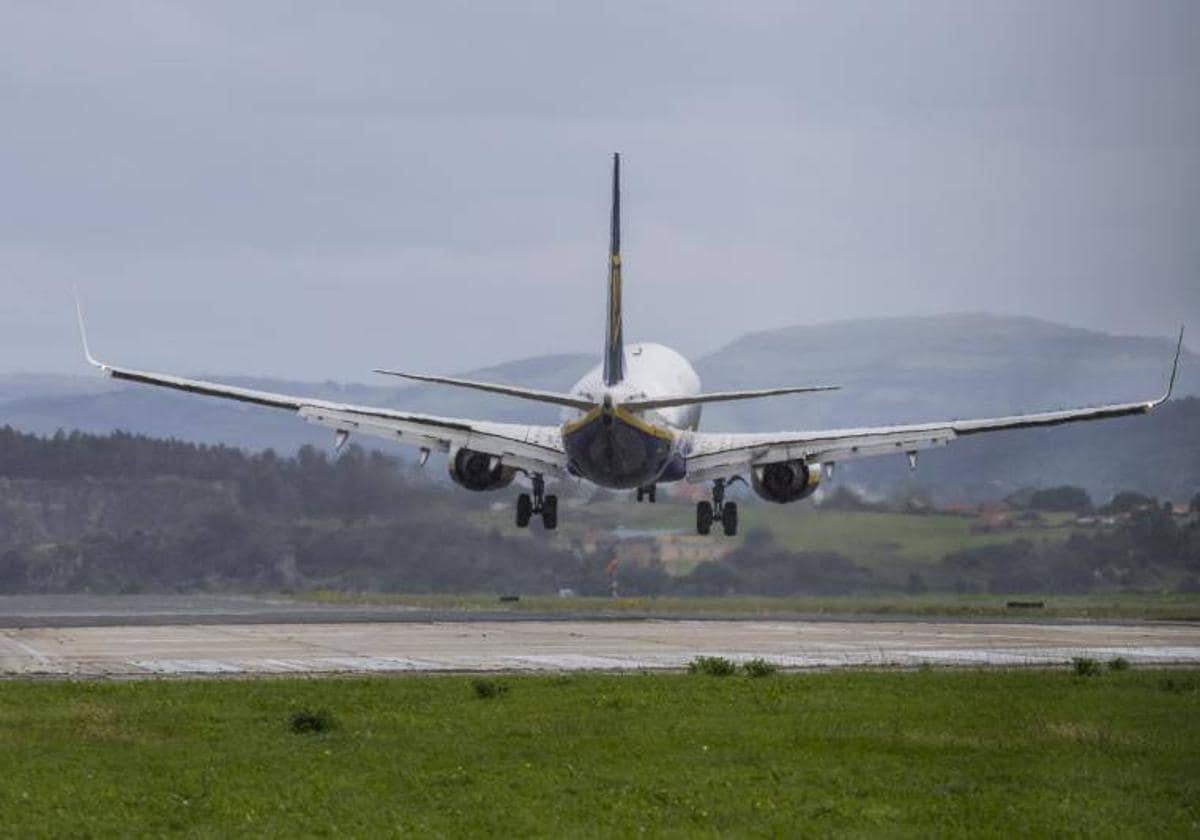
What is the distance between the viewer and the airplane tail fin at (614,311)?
89125mm

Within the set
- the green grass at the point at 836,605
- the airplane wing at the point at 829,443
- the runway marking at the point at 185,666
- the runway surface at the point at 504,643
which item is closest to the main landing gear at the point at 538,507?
the green grass at the point at 836,605

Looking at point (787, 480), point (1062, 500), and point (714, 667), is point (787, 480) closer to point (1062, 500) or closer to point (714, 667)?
point (1062, 500)

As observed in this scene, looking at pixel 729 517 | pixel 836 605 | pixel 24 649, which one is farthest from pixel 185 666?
pixel 836 605

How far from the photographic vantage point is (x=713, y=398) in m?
79.4

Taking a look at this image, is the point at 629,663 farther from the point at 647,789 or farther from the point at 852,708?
the point at 647,789

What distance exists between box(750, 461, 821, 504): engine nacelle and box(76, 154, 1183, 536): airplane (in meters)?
0.04

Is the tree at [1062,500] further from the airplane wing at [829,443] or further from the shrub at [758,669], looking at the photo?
the shrub at [758,669]

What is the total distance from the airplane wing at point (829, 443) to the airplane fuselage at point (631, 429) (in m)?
1.41

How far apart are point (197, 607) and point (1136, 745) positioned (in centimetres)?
7128

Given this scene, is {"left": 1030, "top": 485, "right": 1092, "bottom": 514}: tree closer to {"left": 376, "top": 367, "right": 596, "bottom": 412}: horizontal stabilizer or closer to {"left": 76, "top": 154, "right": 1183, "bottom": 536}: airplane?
{"left": 76, "top": 154, "right": 1183, "bottom": 536}: airplane

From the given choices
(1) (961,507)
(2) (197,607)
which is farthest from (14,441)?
(1) (961,507)

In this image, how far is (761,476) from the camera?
Answer: 96750 millimetres

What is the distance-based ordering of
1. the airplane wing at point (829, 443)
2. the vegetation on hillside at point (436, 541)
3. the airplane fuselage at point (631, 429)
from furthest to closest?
the vegetation on hillside at point (436, 541)
the airplane wing at point (829, 443)
the airplane fuselage at point (631, 429)

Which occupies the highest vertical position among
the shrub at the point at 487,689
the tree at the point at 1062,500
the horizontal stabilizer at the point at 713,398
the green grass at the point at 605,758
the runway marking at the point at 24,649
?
the tree at the point at 1062,500
